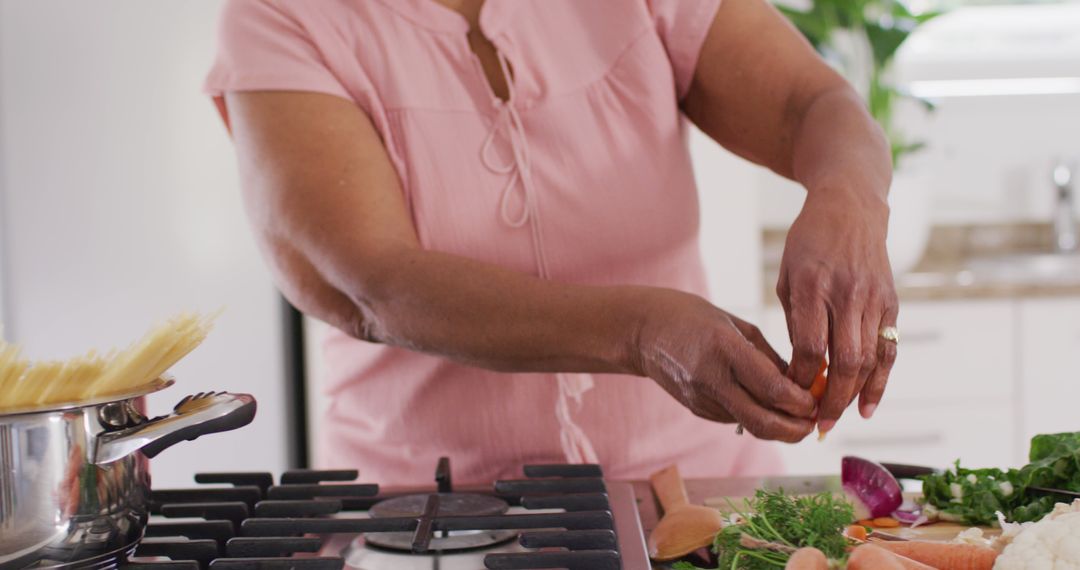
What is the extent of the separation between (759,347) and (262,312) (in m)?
1.77

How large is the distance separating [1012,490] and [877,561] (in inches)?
9.6

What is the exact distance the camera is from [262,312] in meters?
2.32

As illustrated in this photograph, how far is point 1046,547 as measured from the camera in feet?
2.10

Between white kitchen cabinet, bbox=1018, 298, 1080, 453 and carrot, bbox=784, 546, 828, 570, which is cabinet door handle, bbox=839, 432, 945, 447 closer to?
white kitchen cabinet, bbox=1018, 298, 1080, 453

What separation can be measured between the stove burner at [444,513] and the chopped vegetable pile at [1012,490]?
33cm

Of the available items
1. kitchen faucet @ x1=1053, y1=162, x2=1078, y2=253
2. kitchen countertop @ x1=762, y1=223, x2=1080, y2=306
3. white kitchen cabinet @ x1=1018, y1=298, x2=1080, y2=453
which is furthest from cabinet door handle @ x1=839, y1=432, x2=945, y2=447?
kitchen faucet @ x1=1053, y1=162, x2=1078, y2=253

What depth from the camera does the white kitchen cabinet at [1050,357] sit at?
7.71 feet

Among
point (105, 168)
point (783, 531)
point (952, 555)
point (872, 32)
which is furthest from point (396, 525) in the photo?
point (872, 32)

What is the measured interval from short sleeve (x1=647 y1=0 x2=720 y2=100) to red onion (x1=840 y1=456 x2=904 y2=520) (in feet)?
1.51

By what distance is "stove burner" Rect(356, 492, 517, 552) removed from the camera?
0.75 meters

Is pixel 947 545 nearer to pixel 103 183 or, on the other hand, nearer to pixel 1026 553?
pixel 1026 553

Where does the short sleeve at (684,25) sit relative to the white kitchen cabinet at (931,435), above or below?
above

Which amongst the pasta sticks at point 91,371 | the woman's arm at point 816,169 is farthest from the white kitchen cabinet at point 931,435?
the pasta sticks at point 91,371

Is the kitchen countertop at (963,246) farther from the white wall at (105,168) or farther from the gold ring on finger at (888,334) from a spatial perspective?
the gold ring on finger at (888,334)
